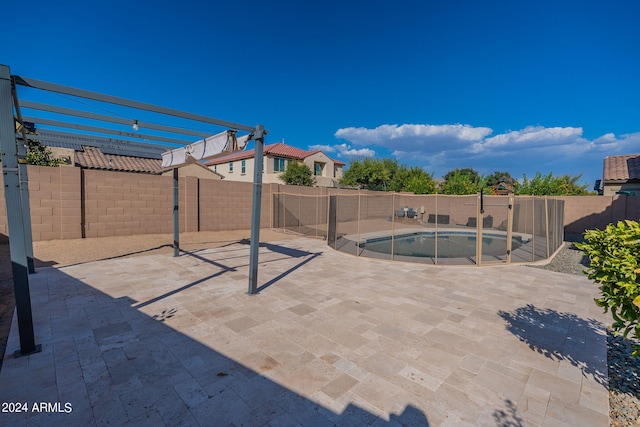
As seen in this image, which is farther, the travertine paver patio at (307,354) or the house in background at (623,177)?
the house in background at (623,177)

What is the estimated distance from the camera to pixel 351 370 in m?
2.35

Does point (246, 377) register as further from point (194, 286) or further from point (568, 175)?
point (568, 175)

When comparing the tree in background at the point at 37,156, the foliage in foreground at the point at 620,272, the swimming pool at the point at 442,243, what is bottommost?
the swimming pool at the point at 442,243

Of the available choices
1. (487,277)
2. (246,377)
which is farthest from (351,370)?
(487,277)

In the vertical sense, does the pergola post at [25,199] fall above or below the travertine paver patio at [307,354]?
above

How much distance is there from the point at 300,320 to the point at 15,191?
2.90 m

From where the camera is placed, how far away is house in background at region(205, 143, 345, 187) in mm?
21781

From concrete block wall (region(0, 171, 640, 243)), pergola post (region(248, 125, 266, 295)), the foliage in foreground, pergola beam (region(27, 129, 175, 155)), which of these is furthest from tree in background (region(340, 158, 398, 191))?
the foliage in foreground

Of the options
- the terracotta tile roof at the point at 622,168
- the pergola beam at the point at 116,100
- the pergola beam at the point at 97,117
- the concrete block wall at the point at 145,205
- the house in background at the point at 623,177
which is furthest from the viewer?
the terracotta tile roof at the point at 622,168

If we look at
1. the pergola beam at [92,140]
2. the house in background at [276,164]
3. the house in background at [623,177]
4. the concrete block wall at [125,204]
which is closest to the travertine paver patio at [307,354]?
the pergola beam at [92,140]

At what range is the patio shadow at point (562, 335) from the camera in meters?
2.61

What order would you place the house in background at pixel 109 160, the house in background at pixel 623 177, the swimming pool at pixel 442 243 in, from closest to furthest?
the swimming pool at pixel 442 243 → the house in background at pixel 623 177 → the house in background at pixel 109 160

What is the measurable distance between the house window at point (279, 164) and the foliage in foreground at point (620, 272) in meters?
21.1

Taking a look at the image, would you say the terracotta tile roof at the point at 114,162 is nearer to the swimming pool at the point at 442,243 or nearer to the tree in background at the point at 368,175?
the swimming pool at the point at 442,243
